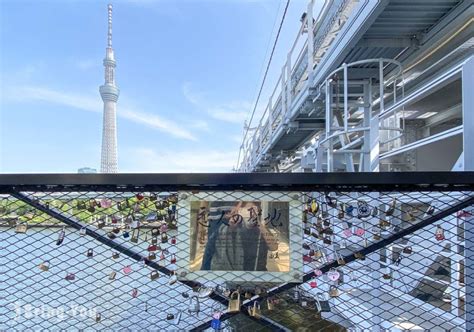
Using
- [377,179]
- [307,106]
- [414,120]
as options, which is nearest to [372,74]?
[307,106]

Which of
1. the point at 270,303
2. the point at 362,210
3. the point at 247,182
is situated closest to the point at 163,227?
the point at 247,182

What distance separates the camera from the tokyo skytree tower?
47828mm

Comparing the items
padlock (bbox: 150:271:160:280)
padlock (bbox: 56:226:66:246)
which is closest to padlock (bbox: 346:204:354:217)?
padlock (bbox: 150:271:160:280)

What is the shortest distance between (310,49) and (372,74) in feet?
2.25

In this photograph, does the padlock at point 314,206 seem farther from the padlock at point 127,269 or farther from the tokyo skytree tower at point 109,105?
the tokyo skytree tower at point 109,105

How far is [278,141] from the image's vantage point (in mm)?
6395

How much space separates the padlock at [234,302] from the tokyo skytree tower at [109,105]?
46.0 m

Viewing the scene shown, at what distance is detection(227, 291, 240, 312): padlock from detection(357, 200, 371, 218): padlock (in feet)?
1.54

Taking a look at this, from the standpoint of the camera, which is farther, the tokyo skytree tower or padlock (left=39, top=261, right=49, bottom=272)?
the tokyo skytree tower

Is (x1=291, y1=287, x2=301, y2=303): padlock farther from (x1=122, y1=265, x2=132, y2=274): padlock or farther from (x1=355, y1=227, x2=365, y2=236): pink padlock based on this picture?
(x1=122, y1=265, x2=132, y2=274): padlock

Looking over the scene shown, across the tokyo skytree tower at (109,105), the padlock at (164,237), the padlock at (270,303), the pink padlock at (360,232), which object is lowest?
the padlock at (270,303)

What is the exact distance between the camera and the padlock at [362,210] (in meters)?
1.12

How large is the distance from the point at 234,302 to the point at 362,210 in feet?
1.69

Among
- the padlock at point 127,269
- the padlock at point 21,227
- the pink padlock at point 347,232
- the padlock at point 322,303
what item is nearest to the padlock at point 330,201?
the pink padlock at point 347,232
